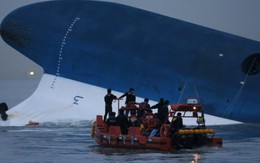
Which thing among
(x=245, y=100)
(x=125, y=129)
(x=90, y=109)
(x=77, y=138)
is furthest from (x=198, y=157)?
(x=90, y=109)

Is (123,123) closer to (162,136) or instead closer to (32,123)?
(162,136)

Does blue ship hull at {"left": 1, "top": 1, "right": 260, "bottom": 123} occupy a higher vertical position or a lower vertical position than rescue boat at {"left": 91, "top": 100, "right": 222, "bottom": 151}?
higher

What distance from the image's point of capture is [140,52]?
39.8m

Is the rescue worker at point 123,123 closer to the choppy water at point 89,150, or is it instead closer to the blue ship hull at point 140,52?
the choppy water at point 89,150

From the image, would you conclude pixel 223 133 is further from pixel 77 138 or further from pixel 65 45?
pixel 65 45

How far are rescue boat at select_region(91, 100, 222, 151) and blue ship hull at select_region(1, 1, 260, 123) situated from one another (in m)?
8.37

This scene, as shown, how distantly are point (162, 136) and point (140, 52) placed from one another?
42.5ft

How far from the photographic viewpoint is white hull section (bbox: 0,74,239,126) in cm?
3988

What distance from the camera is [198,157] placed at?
25297mm

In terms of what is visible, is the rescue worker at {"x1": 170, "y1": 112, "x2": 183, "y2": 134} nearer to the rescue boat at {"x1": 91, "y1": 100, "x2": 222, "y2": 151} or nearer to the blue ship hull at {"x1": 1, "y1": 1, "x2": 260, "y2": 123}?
the rescue boat at {"x1": 91, "y1": 100, "x2": 222, "y2": 151}

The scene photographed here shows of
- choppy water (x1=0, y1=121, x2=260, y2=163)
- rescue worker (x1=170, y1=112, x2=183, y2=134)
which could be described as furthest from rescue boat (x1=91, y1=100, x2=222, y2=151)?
choppy water (x1=0, y1=121, x2=260, y2=163)

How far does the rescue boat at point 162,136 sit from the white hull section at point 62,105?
9858mm

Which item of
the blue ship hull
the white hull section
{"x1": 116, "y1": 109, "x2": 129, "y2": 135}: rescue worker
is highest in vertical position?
the blue ship hull

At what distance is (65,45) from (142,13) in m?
4.17
